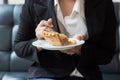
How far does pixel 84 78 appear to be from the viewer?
45.3 inches

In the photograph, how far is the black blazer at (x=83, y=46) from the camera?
1143 millimetres

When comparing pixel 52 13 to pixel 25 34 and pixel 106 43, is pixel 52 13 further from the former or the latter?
pixel 106 43

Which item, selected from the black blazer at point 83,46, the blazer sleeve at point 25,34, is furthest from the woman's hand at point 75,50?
the blazer sleeve at point 25,34

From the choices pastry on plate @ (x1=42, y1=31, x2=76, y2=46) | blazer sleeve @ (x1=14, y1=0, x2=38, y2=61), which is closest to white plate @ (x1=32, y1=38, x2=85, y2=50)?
pastry on plate @ (x1=42, y1=31, x2=76, y2=46)

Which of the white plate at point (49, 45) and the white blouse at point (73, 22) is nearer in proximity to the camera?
the white plate at point (49, 45)

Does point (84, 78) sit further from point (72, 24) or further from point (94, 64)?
point (72, 24)

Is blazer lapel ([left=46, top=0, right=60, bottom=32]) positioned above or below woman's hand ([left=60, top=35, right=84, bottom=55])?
above

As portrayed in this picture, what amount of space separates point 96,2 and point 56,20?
0.71 feet

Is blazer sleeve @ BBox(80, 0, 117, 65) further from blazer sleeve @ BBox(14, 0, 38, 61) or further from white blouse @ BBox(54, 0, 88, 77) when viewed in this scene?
blazer sleeve @ BBox(14, 0, 38, 61)

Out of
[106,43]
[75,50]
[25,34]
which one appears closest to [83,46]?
[75,50]

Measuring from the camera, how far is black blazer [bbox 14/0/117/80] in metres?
1.14

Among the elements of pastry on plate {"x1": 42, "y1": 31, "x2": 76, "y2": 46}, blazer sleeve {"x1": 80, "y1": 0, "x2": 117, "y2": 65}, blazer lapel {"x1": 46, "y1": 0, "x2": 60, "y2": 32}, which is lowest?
blazer sleeve {"x1": 80, "y1": 0, "x2": 117, "y2": 65}

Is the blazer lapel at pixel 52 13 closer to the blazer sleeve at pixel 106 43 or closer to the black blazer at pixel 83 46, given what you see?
the black blazer at pixel 83 46

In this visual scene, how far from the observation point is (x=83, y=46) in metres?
1.13
